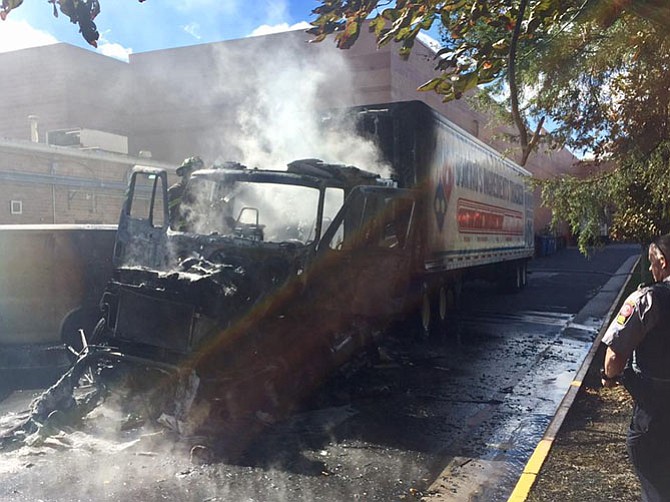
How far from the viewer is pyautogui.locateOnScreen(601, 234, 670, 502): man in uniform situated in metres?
2.96

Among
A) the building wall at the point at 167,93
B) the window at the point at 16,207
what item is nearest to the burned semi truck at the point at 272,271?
the building wall at the point at 167,93

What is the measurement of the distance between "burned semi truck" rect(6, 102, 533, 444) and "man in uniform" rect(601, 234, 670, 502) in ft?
11.5

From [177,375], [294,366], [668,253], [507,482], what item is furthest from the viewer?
[294,366]

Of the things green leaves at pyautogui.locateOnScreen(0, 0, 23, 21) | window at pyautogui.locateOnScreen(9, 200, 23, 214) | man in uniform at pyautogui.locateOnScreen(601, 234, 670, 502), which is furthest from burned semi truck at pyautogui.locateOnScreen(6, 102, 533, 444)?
window at pyautogui.locateOnScreen(9, 200, 23, 214)

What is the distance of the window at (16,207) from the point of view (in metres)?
20.3

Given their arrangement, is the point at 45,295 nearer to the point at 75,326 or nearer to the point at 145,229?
the point at 75,326

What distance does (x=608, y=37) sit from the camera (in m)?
5.48

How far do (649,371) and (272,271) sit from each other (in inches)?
157

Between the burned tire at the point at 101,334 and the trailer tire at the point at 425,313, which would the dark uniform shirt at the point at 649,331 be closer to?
the burned tire at the point at 101,334

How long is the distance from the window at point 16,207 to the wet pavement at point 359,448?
15.3 m

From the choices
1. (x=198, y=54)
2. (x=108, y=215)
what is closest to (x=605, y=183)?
(x=108, y=215)

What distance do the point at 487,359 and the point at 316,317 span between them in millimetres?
3448

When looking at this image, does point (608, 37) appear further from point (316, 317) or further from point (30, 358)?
point (30, 358)

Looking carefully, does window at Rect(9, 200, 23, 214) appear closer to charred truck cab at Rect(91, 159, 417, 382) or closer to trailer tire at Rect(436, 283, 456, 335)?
charred truck cab at Rect(91, 159, 417, 382)
